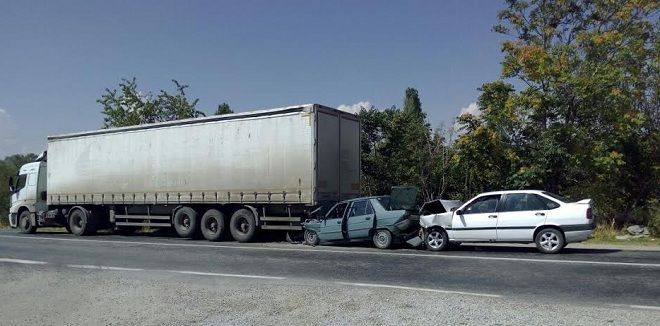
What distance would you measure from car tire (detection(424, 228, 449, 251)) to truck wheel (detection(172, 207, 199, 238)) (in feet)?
26.1

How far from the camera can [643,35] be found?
19656 millimetres

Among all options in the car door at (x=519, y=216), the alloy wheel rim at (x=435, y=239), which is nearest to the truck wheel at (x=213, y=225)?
the alloy wheel rim at (x=435, y=239)

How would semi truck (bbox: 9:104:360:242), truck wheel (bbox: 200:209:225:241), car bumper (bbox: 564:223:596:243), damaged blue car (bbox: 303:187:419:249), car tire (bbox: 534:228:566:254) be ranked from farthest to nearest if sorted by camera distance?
truck wheel (bbox: 200:209:225:241), semi truck (bbox: 9:104:360:242), damaged blue car (bbox: 303:187:419:249), car tire (bbox: 534:228:566:254), car bumper (bbox: 564:223:596:243)

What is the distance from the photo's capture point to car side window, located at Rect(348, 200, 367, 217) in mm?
14930

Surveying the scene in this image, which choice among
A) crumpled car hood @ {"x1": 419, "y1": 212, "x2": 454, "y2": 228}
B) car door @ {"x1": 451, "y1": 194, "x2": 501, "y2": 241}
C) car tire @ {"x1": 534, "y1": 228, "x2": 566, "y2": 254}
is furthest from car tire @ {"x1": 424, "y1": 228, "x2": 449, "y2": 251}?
car tire @ {"x1": 534, "y1": 228, "x2": 566, "y2": 254}

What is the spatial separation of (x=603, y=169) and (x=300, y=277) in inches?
488

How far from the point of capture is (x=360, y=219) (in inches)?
586

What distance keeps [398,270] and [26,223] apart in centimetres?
1861

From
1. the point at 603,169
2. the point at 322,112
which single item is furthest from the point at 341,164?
the point at 603,169

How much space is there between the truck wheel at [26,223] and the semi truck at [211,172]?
5.61 ft

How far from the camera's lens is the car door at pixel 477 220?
13.2 metres

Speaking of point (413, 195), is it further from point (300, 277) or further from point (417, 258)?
point (300, 277)

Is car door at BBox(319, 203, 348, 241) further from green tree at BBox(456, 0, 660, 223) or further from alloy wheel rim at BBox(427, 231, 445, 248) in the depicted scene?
green tree at BBox(456, 0, 660, 223)

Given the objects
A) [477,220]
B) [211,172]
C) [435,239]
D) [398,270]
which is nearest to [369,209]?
[435,239]
